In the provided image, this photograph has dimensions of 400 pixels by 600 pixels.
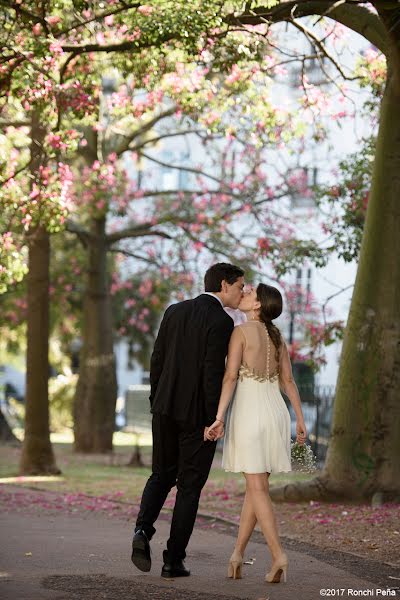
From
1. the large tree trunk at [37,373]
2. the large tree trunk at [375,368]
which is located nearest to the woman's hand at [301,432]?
the large tree trunk at [375,368]

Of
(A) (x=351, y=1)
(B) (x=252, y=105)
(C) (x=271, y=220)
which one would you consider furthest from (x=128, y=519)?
(C) (x=271, y=220)

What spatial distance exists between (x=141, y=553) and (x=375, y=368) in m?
5.89

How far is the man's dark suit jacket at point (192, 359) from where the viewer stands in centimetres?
810

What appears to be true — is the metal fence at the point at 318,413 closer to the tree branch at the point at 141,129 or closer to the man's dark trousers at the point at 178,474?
the tree branch at the point at 141,129

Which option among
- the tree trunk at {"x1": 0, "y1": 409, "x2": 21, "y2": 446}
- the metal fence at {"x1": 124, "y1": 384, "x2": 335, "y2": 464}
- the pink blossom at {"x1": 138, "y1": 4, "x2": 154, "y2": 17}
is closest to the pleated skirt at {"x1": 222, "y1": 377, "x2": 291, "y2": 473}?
the pink blossom at {"x1": 138, "y1": 4, "x2": 154, "y2": 17}

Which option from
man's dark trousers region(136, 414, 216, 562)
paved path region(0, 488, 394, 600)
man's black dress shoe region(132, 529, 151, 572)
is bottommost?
paved path region(0, 488, 394, 600)

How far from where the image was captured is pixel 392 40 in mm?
13125

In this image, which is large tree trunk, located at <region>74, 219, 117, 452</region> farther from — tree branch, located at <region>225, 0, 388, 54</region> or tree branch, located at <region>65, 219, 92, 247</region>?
tree branch, located at <region>225, 0, 388, 54</region>

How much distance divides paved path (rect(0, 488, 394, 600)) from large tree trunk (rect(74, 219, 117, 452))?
568 inches

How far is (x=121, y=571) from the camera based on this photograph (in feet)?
27.4

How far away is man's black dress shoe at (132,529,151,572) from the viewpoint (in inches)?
314

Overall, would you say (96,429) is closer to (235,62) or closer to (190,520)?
(235,62)

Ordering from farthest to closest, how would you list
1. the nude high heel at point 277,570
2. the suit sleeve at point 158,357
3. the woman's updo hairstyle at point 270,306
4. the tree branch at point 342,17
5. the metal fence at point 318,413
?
the metal fence at point 318,413 < the tree branch at point 342,17 < the suit sleeve at point 158,357 < the woman's updo hairstyle at point 270,306 < the nude high heel at point 277,570

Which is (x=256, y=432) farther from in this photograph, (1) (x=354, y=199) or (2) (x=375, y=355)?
(1) (x=354, y=199)
